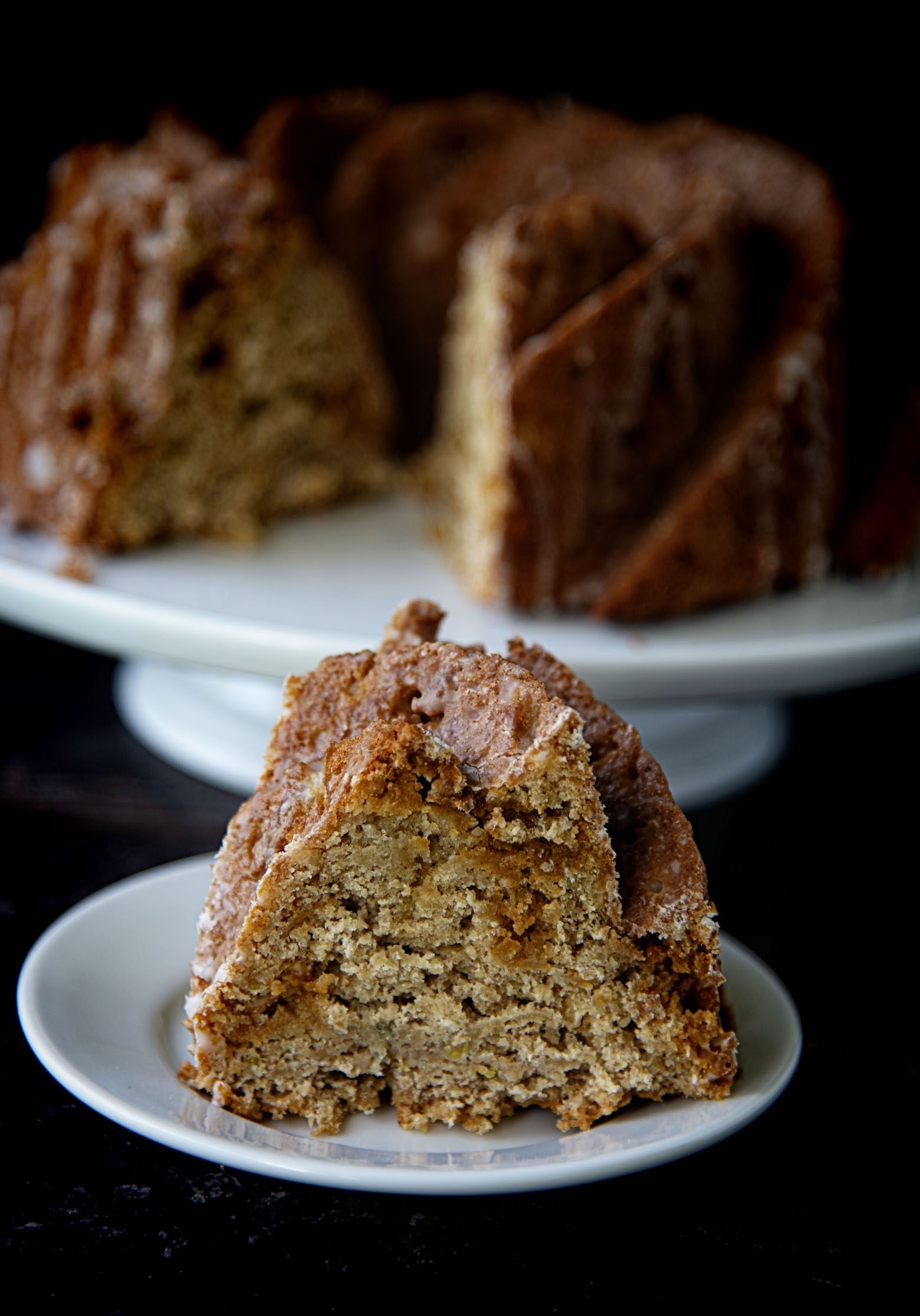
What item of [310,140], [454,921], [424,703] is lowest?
[454,921]

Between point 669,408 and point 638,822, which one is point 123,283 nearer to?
point 669,408

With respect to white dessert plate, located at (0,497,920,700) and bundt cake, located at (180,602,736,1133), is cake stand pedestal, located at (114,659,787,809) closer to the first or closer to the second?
white dessert plate, located at (0,497,920,700)

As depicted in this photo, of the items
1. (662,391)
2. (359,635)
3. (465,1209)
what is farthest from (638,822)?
(662,391)

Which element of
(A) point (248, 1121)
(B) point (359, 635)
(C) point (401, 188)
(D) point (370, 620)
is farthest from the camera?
(C) point (401, 188)

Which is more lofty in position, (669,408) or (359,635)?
(669,408)

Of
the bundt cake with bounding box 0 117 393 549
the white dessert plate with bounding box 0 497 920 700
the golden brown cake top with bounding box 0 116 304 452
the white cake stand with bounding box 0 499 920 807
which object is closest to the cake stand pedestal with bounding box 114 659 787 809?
the white cake stand with bounding box 0 499 920 807

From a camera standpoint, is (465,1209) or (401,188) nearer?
(465,1209)

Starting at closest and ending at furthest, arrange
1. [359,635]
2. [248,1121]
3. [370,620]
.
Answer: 1. [248,1121]
2. [359,635]
3. [370,620]

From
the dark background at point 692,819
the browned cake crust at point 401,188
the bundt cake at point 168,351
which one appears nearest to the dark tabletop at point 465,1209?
the dark background at point 692,819
